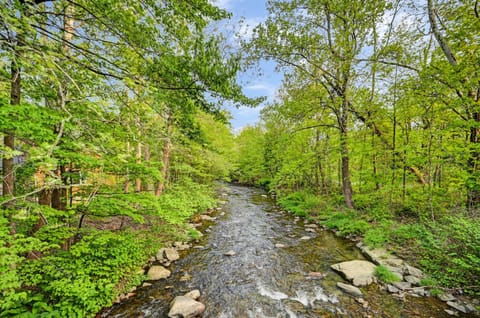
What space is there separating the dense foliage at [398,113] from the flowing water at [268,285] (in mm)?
1218

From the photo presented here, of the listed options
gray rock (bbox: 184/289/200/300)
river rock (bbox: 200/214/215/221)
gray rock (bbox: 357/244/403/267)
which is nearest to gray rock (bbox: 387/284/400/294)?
gray rock (bbox: 357/244/403/267)

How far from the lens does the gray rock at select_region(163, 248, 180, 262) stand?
203 inches

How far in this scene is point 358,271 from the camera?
171 inches

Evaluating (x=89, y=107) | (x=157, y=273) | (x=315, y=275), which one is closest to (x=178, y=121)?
(x=89, y=107)

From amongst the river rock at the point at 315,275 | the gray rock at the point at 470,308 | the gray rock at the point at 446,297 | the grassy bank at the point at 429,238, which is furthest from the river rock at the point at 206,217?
the gray rock at the point at 470,308

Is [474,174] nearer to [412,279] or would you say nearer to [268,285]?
[412,279]

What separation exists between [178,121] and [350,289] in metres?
5.55

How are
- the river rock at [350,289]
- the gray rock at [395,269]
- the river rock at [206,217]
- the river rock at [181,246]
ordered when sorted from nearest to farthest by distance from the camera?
the river rock at [350,289]
the gray rock at [395,269]
the river rock at [181,246]
the river rock at [206,217]

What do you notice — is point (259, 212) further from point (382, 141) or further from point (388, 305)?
point (388, 305)

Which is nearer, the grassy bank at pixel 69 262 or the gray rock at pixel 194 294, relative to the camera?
the grassy bank at pixel 69 262

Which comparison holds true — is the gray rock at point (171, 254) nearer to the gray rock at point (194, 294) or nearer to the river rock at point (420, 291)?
the gray rock at point (194, 294)

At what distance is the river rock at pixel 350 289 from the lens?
12.3ft

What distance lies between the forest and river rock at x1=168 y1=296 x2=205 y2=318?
45.8 inches

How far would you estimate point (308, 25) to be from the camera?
779 centimetres
